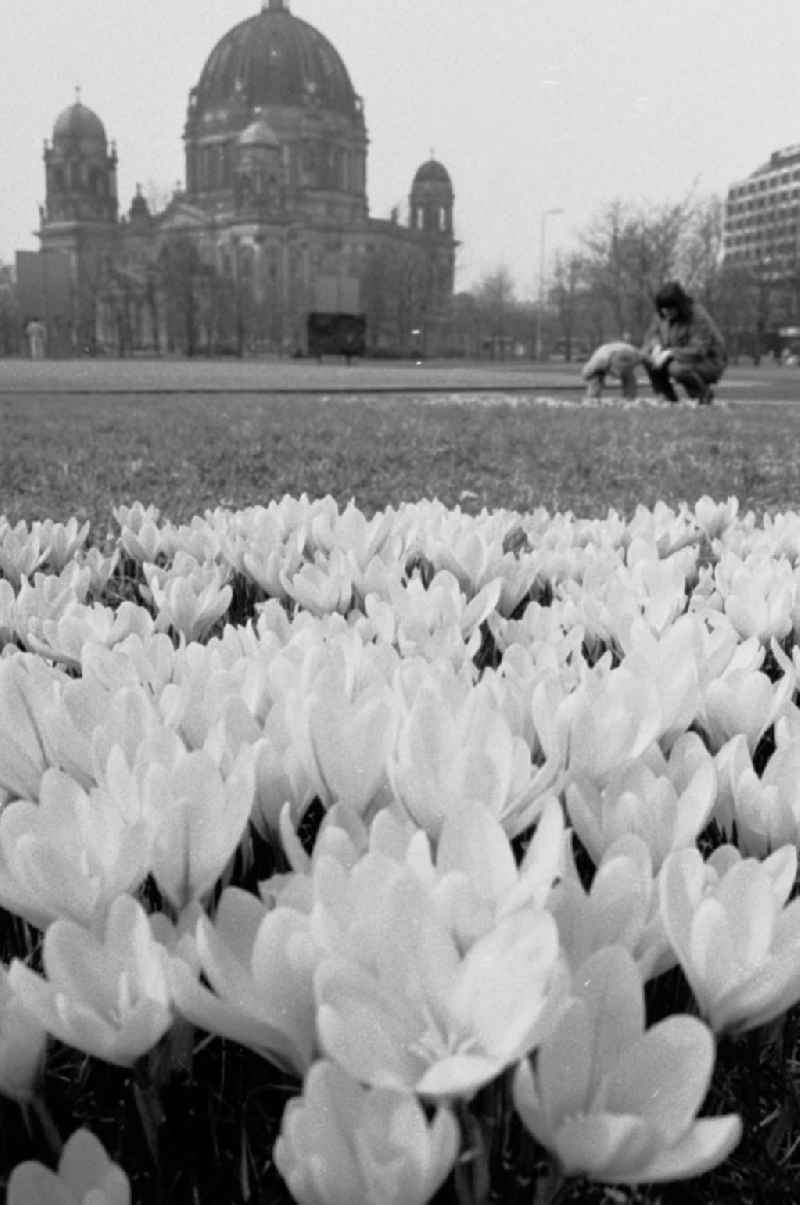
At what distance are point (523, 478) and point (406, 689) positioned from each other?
6082 millimetres

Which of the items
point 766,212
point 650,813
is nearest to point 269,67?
point 766,212

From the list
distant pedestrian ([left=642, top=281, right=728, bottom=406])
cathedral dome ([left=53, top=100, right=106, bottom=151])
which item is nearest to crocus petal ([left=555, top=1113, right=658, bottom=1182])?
distant pedestrian ([left=642, top=281, right=728, bottom=406])

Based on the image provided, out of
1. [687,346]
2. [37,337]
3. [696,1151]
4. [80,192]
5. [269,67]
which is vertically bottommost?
[696,1151]

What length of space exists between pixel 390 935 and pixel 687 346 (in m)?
17.9

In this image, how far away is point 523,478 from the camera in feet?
24.3

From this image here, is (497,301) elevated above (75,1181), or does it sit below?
above

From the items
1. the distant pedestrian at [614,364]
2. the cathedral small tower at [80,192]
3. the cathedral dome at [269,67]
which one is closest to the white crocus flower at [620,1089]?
the distant pedestrian at [614,364]

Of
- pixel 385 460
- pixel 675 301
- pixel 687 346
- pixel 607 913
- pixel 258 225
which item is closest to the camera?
pixel 607 913

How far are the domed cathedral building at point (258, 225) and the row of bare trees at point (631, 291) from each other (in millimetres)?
4959

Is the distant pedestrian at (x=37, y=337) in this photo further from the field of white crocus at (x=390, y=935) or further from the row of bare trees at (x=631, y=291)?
the field of white crocus at (x=390, y=935)

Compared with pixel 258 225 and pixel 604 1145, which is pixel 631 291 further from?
pixel 604 1145

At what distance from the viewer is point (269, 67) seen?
Result: 9994 cm

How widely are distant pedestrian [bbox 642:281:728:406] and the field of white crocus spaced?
54.7ft

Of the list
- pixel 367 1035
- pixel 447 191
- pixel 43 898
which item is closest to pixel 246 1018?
pixel 367 1035
